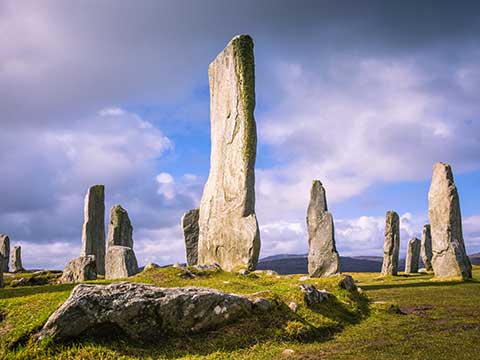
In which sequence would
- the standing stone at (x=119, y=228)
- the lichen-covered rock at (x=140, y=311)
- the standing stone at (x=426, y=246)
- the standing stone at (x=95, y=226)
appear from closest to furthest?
the lichen-covered rock at (x=140, y=311) → the standing stone at (x=119, y=228) → the standing stone at (x=95, y=226) → the standing stone at (x=426, y=246)

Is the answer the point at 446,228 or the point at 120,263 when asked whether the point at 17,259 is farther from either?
the point at 446,228

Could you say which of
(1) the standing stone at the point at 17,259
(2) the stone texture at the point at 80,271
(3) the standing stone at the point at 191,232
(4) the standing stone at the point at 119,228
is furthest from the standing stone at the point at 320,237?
(1) the standing stone at the point at 17,259

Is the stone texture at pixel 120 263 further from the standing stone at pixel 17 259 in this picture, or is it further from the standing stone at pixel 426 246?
the standing stone at pixel 426 246

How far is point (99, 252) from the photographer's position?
32.3 meters

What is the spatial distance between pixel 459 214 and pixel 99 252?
23369 millimetres

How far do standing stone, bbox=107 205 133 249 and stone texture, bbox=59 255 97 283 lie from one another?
991cm

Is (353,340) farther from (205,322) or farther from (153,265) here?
(153,265)

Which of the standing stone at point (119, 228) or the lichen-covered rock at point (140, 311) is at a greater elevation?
the standing stone at point (119, 228)

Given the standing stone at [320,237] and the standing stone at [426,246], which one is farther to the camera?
the standing stone at [426,246]

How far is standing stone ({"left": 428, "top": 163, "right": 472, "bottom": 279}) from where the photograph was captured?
23547 mm

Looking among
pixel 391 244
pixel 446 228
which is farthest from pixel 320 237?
pixel 391 244

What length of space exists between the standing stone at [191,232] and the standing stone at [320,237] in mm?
6294

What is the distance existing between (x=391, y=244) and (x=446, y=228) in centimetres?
716

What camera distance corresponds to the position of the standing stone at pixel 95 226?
31953mm
